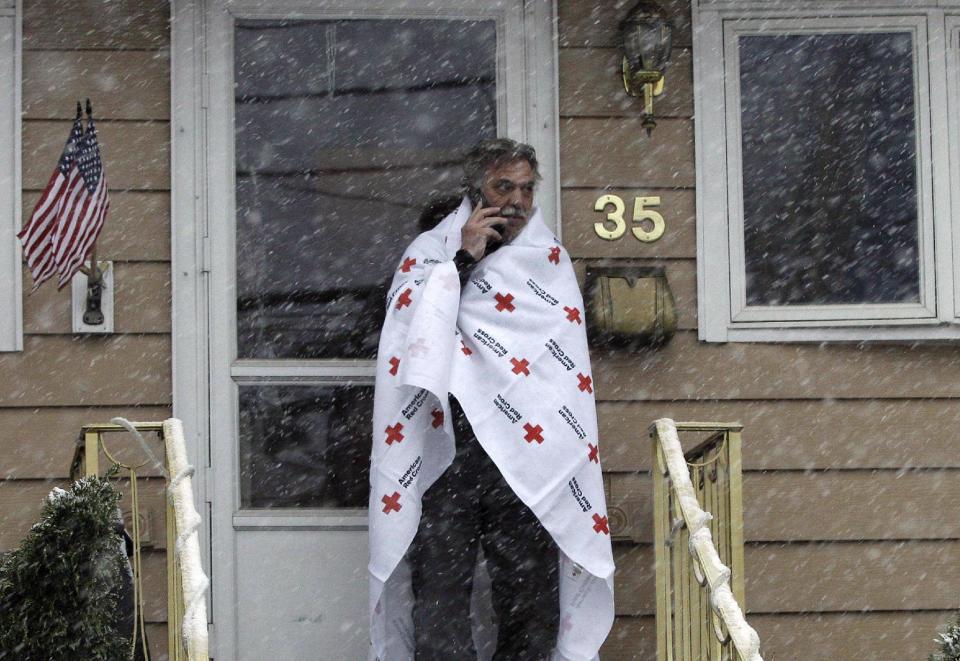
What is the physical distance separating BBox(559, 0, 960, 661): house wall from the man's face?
0.46 metres

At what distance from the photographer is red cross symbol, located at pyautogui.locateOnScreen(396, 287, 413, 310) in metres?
4.51

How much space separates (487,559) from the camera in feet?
14.4

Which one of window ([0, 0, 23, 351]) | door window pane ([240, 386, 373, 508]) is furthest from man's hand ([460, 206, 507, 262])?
window ([0, 0, 23, 351])

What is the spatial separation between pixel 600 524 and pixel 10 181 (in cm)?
238

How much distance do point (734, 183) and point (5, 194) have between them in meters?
2.58

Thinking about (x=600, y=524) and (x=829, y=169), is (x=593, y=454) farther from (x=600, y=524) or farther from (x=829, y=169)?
(x=829, y=169)

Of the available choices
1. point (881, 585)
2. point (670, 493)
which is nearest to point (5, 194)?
point (670, 493)

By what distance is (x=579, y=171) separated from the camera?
5.11 metres

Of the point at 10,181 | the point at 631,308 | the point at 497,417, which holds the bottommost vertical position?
the point at 497,417

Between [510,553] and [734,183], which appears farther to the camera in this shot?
[734,183]

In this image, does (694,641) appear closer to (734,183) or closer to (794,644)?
(794,644)

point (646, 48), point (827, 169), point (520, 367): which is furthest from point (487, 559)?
point (827, 169)

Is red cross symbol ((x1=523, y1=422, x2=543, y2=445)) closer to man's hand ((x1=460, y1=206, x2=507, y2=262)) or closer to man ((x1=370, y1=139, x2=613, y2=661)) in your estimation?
man ((x1=370, y1=139, x2=613, y2=661))

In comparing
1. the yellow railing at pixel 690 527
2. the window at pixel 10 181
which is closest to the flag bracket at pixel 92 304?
the window at pixel 10 181
